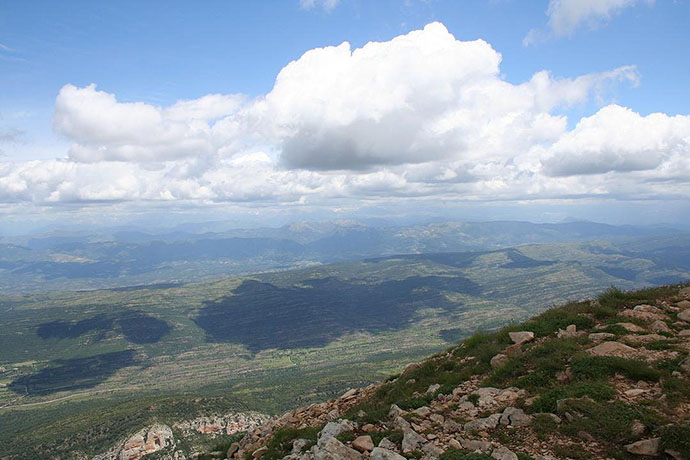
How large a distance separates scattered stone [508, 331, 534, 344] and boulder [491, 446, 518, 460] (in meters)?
10.5

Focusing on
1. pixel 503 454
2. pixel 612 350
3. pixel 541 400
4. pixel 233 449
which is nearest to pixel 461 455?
pixel 503 454

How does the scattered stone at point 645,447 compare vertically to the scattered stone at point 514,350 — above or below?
above

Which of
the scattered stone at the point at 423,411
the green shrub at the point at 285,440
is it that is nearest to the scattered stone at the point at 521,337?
the scattered stone at the point at 423,411

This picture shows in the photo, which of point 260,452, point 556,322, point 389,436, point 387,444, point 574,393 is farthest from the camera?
point 556,322

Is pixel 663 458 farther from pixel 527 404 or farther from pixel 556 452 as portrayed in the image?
pixel 527 404

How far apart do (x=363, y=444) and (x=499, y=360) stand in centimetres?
1012

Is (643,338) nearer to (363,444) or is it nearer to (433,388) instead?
(433,388)

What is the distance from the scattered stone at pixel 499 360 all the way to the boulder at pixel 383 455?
31.6ft

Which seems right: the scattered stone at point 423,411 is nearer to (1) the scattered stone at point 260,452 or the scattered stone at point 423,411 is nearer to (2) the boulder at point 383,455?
(2) the boulder at point 383,455

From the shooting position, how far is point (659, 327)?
1967cm

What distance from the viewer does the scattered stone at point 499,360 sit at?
2055 cm

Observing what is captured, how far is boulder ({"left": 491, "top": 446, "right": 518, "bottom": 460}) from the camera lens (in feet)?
40.7

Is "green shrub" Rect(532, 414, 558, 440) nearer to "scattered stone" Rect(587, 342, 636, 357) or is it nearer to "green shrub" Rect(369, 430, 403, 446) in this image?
"green shrub" Rect(369, 430, 403, 446)

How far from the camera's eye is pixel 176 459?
3905 inches
